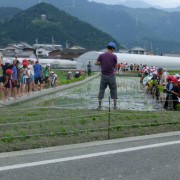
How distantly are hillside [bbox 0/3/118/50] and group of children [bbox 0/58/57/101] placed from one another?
133m

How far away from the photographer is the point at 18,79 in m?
16.5

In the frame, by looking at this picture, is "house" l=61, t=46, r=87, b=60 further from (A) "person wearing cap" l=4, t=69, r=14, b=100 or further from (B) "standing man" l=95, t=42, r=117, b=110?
(B) "standing man" l=95, t=42, r=117, b=110

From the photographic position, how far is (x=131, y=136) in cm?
887

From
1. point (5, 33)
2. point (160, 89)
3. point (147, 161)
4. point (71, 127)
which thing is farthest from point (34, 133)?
point (5, 33)

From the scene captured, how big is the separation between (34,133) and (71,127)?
99 cm

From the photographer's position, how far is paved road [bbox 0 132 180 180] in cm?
594

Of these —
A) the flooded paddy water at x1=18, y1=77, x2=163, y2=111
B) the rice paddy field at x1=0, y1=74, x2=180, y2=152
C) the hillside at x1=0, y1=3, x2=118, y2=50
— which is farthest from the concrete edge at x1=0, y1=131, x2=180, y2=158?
the hillside at x1=0, y1=3, x2=118, y2=50

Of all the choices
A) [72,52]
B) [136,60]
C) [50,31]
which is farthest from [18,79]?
[50,31]

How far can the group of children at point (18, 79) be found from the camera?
615 inches

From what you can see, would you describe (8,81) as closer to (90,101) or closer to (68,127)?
(90,101)

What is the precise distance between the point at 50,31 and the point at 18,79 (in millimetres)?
141616

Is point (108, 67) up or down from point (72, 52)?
down

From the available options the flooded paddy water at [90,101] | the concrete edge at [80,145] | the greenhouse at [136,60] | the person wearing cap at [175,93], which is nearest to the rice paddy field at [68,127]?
the concrete edge at [80,145]

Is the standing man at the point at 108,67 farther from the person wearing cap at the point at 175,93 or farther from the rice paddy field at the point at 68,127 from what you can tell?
the person wearing cap at the point at 175,93
